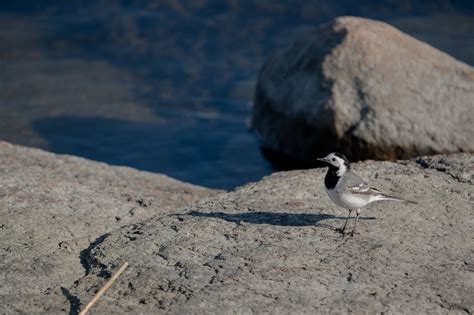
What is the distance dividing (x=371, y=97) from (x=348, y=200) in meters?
3.42

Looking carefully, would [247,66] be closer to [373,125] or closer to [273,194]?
[373,125]

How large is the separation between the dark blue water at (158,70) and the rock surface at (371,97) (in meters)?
1.16

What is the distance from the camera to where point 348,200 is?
6.22m

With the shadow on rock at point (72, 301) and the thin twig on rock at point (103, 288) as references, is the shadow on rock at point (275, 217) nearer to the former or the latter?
the thin twig on rock at point (103, 288)

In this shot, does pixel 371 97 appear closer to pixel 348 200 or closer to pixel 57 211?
pixel 348 200

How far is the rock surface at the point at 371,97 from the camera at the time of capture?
929 centimetres

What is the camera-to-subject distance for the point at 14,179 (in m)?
7.13

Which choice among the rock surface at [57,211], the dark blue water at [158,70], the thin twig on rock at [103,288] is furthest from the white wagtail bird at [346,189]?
the dark blue water at [158,70]

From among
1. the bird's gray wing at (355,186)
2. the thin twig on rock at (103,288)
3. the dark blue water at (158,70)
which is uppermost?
the bird's gray wing at (355,186)

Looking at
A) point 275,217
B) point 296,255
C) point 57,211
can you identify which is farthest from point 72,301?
point 275,217

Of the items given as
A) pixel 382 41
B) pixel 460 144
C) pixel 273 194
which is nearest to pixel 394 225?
pixel 273 194

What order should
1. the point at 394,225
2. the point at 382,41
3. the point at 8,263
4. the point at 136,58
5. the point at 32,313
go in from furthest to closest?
the point at 136,58, the point at 382,41, the point at 394,225, the point at 8,263, the point at 32,313

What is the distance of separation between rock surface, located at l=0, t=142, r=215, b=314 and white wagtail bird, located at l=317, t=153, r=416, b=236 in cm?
148

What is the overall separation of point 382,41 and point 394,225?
4.00 meters
